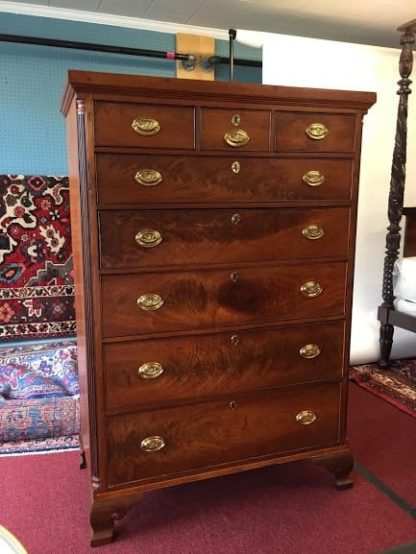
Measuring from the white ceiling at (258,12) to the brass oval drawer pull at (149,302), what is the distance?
1691mm

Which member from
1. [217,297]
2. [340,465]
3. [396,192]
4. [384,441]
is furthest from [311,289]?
[396,192]

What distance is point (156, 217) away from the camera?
1.40 meters

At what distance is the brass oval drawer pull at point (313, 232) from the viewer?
1.57m

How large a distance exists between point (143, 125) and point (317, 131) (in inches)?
22.2

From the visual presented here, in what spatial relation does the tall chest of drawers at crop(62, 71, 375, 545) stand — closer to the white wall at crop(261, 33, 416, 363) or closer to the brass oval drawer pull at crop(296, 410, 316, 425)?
the brass oval drawer pull at crop(296, 410, 316, 425)

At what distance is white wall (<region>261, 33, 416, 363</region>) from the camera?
2.65 metres

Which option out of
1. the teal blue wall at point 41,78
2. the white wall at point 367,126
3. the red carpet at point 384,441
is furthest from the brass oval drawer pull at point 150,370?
the white wall at point 367,126

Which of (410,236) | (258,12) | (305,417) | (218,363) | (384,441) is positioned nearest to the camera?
(218,363)

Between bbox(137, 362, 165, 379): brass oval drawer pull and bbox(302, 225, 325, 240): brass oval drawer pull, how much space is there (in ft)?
2.08

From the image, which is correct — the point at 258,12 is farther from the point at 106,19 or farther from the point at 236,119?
the point at 236,119

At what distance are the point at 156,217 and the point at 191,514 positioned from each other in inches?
40.2

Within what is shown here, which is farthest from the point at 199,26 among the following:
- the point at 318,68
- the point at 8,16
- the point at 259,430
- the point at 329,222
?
the point at 259,430

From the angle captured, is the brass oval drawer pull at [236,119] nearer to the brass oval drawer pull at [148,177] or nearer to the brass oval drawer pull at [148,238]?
the brass oval drawer pull at [148,177]

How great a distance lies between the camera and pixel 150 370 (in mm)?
1466
